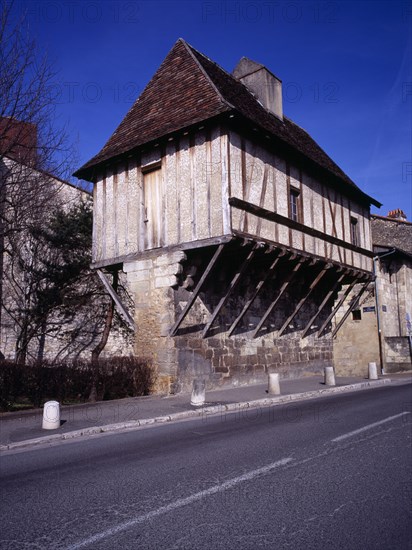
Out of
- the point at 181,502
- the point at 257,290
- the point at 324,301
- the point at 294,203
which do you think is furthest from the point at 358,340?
the point at 181,502

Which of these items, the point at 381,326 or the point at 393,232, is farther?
the point at 393,232

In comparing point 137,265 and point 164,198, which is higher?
point 164,198

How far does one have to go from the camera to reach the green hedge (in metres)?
9.47

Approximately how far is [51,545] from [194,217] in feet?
30.5

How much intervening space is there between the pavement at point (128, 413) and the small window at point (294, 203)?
5155 mm

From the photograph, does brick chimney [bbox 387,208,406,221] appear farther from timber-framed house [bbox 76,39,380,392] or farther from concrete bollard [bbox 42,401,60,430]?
concrete bollard [bbox 42,401,60,430]

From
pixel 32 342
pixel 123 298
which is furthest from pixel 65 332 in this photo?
pixel 123 298

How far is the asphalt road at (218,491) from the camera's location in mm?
3186

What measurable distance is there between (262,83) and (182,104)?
4.06 meters

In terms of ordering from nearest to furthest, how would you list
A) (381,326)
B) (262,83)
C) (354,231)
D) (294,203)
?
(294,203)
(262,83)
(354,231)
(381,326)

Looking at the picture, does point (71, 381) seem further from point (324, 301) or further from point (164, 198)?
point (324, 301)

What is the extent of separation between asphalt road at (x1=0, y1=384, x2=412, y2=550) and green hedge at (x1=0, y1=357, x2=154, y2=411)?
323 cm

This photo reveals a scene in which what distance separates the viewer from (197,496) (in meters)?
4.01

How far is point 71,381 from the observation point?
10.3 meters
